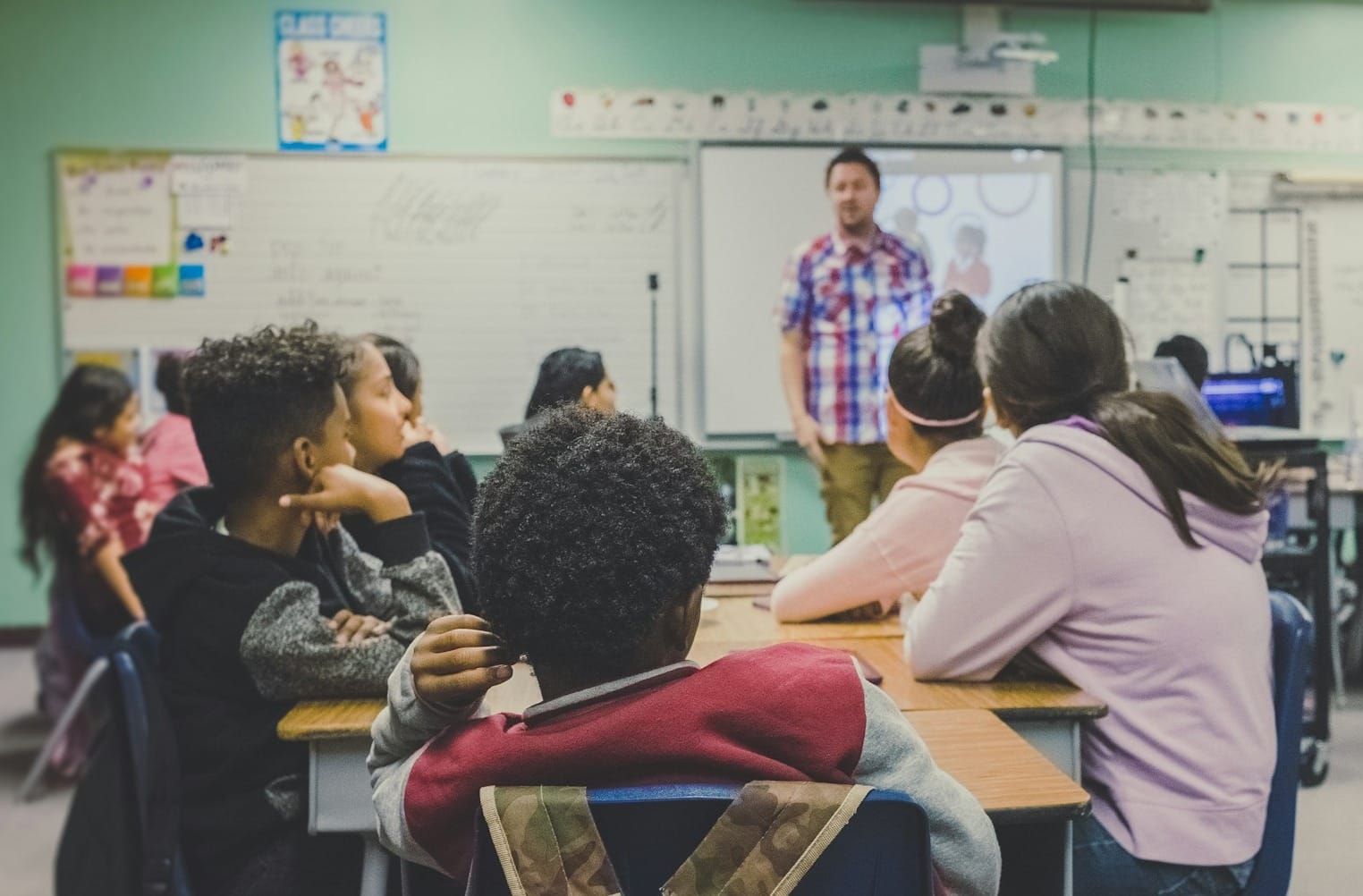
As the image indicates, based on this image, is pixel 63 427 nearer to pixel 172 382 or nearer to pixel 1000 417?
pixel 172 382

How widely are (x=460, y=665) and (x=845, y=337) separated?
12.1 ft

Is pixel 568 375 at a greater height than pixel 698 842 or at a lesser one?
greater

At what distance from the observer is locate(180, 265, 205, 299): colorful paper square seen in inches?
185

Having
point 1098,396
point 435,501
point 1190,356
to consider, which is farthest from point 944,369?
point 1190,356

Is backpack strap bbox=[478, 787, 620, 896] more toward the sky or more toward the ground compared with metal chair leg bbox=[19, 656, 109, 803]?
more toward the sky

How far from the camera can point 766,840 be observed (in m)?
0.80

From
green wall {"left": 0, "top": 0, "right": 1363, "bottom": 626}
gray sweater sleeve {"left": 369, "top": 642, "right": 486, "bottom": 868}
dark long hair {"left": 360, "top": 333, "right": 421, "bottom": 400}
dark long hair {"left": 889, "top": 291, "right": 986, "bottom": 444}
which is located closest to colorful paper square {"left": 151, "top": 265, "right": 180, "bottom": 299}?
green wall {"left": 0, "top": 0, "right": 1363, "bottom": 626}

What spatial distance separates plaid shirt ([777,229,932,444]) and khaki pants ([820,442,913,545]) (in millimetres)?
47

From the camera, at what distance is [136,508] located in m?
3.52

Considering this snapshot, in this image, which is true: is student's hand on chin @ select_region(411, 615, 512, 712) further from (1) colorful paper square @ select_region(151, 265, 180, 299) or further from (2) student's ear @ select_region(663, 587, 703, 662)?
(1) colorful paper square @ select_region(151, 265, 180, 299)

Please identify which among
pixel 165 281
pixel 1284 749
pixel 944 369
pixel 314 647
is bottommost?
pixel 1284 749

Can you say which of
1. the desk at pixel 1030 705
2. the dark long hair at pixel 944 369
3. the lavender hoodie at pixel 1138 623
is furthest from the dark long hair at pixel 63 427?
the lavender hoodie at pixel 1138 623

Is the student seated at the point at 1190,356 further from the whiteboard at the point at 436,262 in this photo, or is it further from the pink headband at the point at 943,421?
the whiteboard at the point at 436,262

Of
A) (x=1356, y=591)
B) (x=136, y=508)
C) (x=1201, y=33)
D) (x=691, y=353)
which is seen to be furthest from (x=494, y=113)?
(x=1356, y=591)
